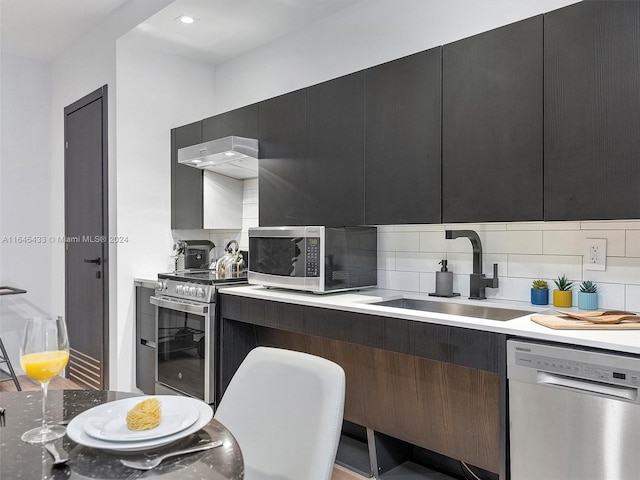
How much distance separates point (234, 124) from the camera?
3.34m

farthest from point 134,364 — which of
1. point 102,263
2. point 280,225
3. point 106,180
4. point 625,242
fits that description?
point 625,242

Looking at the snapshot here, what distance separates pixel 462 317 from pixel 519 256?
0.60 metres

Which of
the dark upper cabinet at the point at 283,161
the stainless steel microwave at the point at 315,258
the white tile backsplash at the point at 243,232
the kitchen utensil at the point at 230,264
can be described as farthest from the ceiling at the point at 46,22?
the stainless steel microwave at the point at 315,258

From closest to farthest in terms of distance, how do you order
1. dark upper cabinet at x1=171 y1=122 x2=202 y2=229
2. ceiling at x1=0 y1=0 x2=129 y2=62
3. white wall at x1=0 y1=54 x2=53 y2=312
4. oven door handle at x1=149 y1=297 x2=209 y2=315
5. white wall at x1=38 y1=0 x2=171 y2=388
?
oven door handle at x1=149 y1=297 x2=209 y2=315
ceiling at x1=0 y1=0 x2=129 y2=62
white wall at x1=38 y1=0 x2=171 y2=388
dark upper cabinet at x1=171 y1=122 x2=202 y2=229
white wall at x1=0 y1=54 x2=53 y2=312

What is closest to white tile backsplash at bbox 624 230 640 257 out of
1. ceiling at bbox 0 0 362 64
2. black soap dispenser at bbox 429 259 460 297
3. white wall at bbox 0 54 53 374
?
black soap dispenser at bbox 429 259 460 297

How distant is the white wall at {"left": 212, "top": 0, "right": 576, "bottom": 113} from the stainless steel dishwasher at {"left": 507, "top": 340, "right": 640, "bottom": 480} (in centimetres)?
153

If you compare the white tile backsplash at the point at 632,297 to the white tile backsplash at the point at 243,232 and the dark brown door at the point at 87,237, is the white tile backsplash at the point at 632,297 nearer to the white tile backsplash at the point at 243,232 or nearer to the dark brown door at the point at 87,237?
the white tile backsplash at the point at 243,232

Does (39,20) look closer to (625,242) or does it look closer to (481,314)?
(481,314)

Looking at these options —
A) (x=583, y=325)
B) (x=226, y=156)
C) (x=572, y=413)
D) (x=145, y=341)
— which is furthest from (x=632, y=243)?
(x=145, y=341)

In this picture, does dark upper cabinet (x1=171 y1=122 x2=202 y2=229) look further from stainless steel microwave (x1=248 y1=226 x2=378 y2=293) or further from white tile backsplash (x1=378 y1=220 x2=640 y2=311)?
white tile backsplash (x1=378 y1=220 x2=640 y2=311)

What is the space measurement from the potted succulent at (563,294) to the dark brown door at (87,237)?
9.87 ft

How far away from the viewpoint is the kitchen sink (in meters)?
2.15

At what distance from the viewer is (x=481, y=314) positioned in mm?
2277

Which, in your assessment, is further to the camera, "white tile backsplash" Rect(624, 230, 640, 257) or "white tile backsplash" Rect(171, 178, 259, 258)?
"white tile backsplash" Rect(171, 178, 259, 258)
